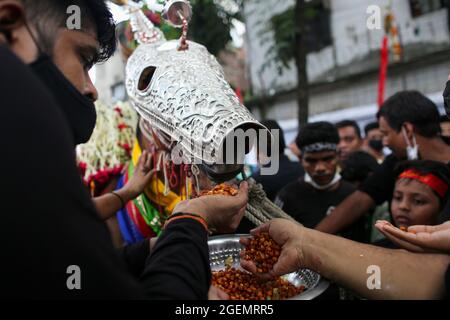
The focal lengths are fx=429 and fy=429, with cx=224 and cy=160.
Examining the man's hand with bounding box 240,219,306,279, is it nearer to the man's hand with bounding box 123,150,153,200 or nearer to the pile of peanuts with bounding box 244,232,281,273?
the pile of peanuts with bounding box 244,232,281,273

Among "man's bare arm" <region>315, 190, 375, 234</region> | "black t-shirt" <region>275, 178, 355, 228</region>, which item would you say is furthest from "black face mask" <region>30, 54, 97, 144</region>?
"black t-shirt" <region>275, 178, 355, 228</region>

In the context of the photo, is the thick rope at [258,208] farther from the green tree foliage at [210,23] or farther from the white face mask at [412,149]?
the green tree foliage at [210,23]

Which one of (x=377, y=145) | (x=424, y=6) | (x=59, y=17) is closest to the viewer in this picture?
(x=59, y=17)

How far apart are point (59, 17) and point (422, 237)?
1.19 metres

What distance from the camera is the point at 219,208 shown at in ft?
4.13

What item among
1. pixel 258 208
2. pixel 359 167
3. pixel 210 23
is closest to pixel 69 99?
pixel 258 208

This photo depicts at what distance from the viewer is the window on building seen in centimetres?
1007

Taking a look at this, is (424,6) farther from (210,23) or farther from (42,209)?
(42,209)

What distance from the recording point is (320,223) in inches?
117

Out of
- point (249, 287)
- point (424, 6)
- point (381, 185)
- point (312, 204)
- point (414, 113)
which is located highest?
point (424, 6)

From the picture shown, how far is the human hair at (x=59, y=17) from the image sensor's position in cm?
95

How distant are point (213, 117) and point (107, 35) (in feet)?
1.39

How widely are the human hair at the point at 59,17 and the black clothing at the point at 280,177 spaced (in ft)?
7.46

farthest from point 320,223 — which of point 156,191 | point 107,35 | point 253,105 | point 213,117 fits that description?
point 253,105
